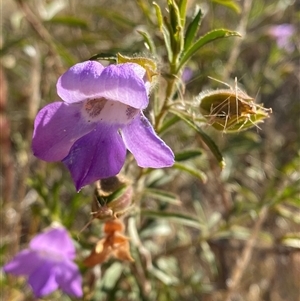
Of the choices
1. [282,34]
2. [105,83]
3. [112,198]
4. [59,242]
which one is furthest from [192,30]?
[282,34]

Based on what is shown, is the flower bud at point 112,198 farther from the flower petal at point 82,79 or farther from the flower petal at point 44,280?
the flower petal at point 44,280

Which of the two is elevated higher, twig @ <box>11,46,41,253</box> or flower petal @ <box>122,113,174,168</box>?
flower petal @ <box>122,113,174,168</box>

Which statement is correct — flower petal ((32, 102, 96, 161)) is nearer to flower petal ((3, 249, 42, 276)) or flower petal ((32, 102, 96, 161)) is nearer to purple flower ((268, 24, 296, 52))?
flower petal ((3, 249, 42, 276))

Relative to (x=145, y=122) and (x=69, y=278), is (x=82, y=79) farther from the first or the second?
(x=69, y=278)

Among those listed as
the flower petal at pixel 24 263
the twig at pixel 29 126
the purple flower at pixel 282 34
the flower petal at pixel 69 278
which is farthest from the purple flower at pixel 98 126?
the purple flower at pixel 282 34

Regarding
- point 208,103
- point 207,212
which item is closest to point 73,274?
point 208,103

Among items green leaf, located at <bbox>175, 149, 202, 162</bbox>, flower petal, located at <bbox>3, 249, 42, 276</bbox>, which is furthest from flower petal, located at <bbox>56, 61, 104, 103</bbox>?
flower petal, located at <bbox>3, 249, 42, 276</bbox>
